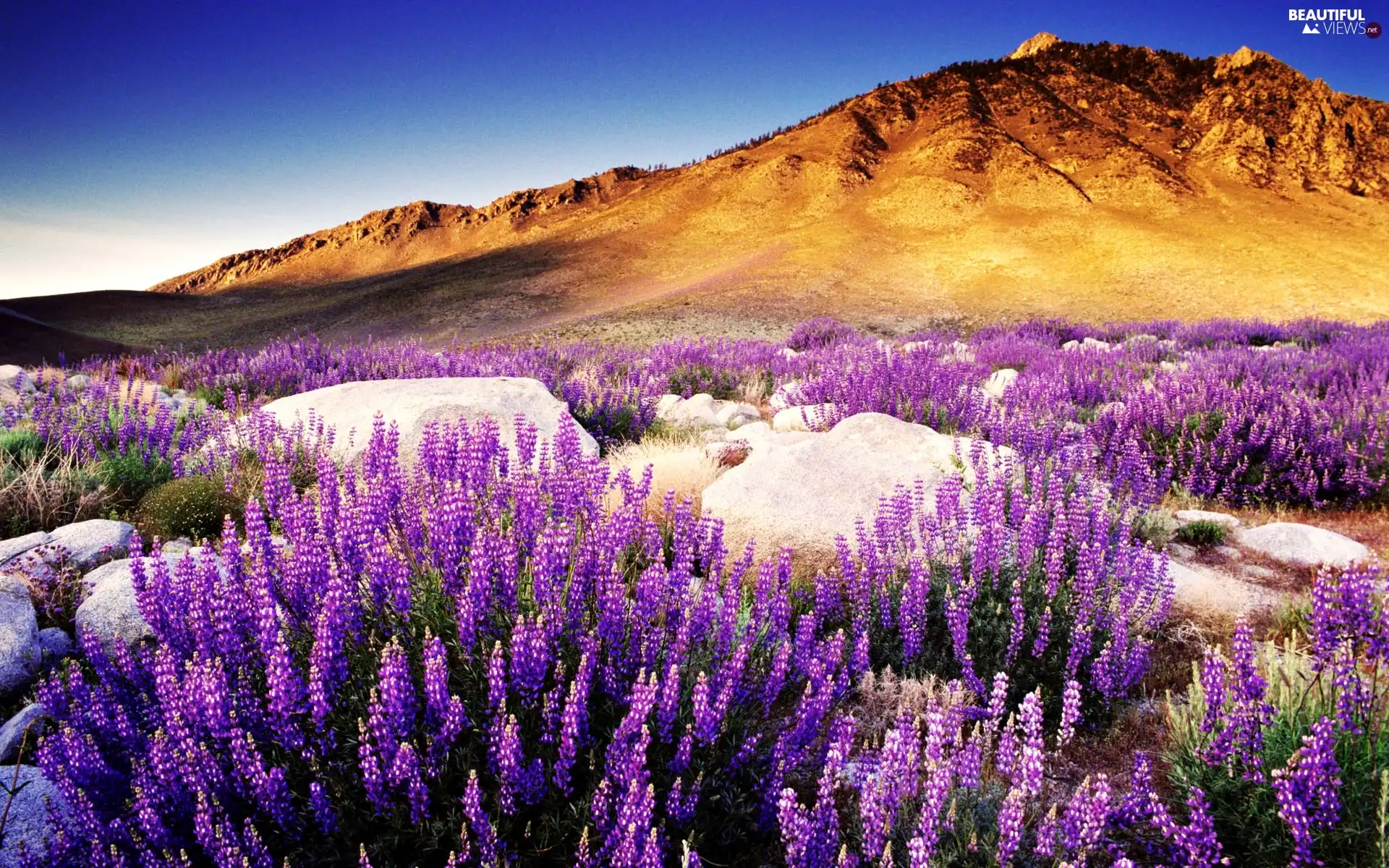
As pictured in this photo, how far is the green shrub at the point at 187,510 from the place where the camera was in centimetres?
458

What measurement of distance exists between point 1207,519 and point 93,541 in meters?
7.13

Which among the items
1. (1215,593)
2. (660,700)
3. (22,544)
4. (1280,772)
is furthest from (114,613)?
(1215,593)

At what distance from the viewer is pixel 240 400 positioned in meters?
8.58

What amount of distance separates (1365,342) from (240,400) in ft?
53.6

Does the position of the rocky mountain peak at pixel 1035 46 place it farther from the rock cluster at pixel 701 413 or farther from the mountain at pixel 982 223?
the rock cluster at pixel 701 413

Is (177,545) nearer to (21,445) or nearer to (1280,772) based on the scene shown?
(21,445)

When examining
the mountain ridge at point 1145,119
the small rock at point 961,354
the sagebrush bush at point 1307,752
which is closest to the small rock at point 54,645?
the sagebrush bush at point 1307,752

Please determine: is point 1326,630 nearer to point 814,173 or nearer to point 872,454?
point 872,454

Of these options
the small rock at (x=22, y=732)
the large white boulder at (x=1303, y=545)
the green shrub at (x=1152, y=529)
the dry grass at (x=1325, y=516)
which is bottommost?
the dry grass at (x=1325, y=516)

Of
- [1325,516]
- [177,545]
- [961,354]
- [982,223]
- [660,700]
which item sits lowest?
[1325,516]

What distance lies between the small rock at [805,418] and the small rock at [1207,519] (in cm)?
307

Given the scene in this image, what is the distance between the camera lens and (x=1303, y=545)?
4543 mm

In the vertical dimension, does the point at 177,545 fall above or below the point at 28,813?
above

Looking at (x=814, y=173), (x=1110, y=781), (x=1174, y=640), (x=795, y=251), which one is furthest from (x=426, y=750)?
(x=814, y=173)
